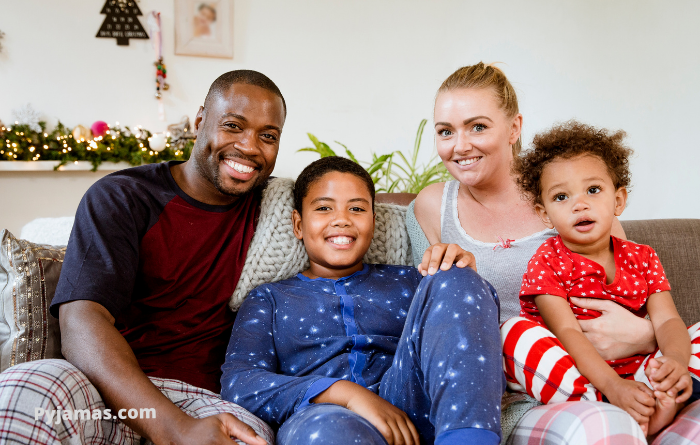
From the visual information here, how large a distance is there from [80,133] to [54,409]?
2854 millimetres

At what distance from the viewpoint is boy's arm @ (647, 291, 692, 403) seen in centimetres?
89

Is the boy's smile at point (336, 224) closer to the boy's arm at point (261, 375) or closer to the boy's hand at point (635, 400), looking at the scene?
the boy's arm at point (261, 375)

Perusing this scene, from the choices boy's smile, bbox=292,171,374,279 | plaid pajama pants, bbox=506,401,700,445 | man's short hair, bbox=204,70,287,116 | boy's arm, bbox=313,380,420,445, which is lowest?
boy's arm, bbox=313,380,420,445

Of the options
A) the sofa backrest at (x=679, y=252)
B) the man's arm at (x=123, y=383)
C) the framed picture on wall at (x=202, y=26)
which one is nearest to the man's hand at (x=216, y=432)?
the man's arm at (x=123, y=383)

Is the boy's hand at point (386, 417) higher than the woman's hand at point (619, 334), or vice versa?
the woman's hand at point (619, 334)

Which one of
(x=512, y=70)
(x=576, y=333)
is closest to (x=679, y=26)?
(x=512, y=70)

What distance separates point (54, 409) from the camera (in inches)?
33.6

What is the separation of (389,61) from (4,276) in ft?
10.6

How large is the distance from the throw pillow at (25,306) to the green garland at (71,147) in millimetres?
2187

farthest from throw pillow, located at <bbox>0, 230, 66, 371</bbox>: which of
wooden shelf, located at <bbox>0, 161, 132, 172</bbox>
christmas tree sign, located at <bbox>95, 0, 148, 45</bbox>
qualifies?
christmas tree sign, located at <bbox>95, 0, 148, 45</bbox>

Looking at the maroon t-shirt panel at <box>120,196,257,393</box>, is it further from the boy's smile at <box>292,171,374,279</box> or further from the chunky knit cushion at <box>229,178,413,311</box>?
the boy's smile at <box>292,171,374,279</box>

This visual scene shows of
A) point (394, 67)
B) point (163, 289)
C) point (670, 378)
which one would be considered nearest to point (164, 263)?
point (163, 289)

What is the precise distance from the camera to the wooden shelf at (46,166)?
313 centimetres

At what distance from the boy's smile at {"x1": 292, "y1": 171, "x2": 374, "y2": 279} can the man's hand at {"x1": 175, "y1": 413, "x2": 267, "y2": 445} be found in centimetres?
53
